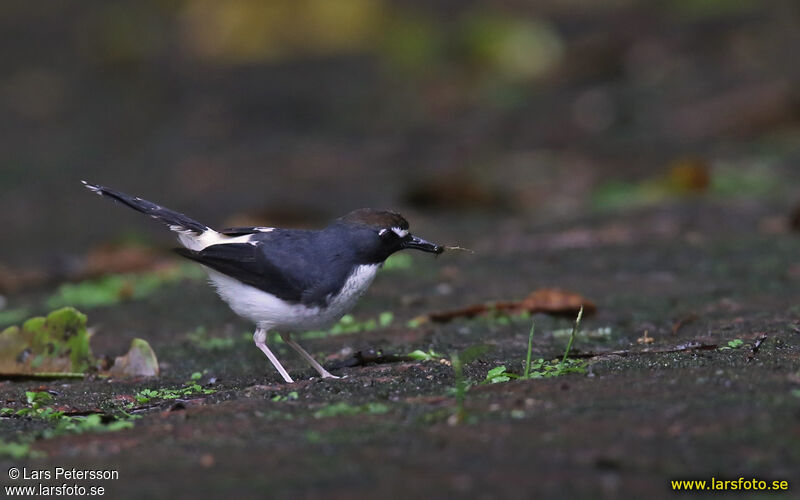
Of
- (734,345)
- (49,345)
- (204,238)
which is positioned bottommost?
(734,345)

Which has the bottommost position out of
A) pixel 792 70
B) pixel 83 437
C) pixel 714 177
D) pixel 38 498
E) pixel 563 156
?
pixel 38 498

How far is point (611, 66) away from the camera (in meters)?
17.4

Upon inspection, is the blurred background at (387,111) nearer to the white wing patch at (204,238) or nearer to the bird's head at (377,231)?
the bird's head at (377,231)

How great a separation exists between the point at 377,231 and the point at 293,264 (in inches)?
19.4

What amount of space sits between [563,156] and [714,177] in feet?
9.48

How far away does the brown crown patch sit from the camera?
5.84 meters

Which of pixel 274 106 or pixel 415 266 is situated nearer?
pixel 415 266

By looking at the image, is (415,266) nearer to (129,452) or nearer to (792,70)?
(129,452)

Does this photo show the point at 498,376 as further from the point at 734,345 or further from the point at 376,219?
the point at 376,219

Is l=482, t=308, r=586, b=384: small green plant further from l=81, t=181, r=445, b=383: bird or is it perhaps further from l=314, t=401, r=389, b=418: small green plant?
l=81, t=181, r=445, b=383: bird

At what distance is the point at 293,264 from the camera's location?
564cm

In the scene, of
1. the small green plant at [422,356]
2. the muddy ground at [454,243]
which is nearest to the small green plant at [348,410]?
the muddy ground at [454,243]

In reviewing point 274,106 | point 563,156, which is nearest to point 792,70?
point 563,156

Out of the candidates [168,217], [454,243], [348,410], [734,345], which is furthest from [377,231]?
[454,243]
